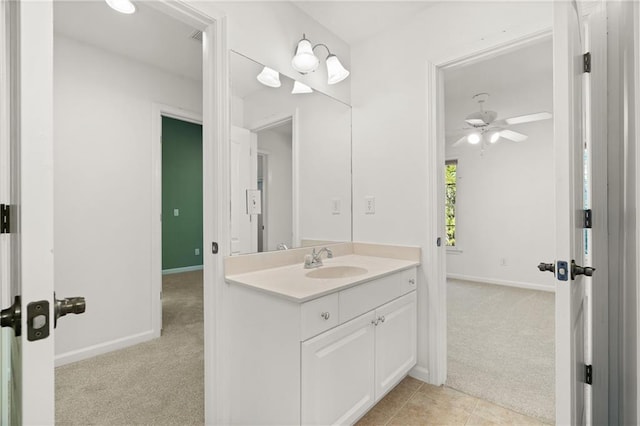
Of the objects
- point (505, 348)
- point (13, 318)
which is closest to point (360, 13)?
point (13, 318)

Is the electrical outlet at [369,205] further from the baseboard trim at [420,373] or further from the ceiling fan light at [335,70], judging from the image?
the baseboard trim at [420,373]

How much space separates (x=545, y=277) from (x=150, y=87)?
5201 millimetres

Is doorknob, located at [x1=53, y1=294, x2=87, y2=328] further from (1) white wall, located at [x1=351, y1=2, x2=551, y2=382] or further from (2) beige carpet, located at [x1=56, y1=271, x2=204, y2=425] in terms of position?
(1) white wall, located at [x1=351, y1=2, x2=551, y2=382]

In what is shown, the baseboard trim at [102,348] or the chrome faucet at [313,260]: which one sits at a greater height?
the chrome faucet at [313,260]

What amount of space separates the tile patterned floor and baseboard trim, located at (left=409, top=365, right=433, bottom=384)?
0.09m

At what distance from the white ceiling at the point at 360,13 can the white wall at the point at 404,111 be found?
0.07 metres

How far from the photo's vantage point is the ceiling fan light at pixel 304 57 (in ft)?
6.64

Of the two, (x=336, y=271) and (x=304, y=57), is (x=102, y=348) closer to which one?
(x=336, y=271)

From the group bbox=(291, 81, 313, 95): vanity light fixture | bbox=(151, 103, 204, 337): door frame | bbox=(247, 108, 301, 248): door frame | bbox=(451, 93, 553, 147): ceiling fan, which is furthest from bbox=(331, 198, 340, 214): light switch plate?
bbox=(451, 93, 553, 147): ceiling fan

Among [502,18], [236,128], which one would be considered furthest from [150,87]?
[502,18]

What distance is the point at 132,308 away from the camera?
2.76 m

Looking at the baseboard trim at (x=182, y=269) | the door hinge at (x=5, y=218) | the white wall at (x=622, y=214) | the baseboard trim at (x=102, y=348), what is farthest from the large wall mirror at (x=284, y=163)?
the baseboard trim at (x=182, y=269)

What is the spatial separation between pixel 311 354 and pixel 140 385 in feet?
4.94

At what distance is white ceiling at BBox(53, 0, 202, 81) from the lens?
2.17m
